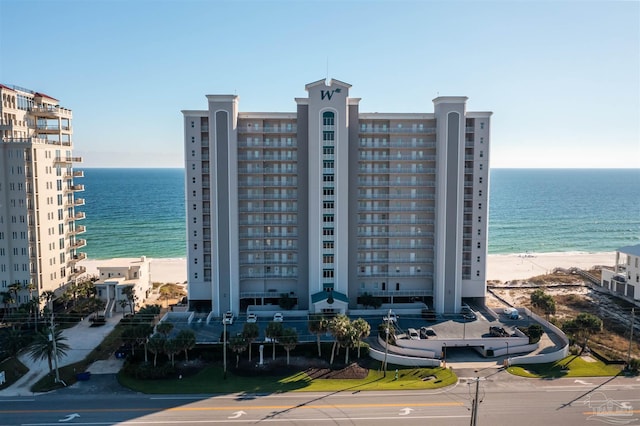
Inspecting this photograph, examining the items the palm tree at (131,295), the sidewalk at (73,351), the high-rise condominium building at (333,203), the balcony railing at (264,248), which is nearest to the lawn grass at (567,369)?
the high-rise condominium building at (333,203)

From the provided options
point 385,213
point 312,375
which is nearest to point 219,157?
point 385,213

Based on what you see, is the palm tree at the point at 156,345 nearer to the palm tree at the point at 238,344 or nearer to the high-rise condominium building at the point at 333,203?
the palm tree at the point at 238,344

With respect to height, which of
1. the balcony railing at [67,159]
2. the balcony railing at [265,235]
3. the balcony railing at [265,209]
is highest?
the balcony railing at [67,159]

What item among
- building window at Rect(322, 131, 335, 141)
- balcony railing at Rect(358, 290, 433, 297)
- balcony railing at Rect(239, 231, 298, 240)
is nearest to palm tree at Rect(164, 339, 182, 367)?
balcony railing at Rect(239, 231, 298, 240)

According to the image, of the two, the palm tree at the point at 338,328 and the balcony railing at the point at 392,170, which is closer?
the palm tree at the point at 338,328

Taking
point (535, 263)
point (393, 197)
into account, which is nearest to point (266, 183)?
point (393, 197)

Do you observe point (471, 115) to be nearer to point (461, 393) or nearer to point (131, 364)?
point (461, 393)

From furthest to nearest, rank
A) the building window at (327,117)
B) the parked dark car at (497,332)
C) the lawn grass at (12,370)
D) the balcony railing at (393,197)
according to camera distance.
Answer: the balcony railing at (393,197) → the building window at (327,117) → the parked dark car at (497,332) → the lawn grass at (12,370)
